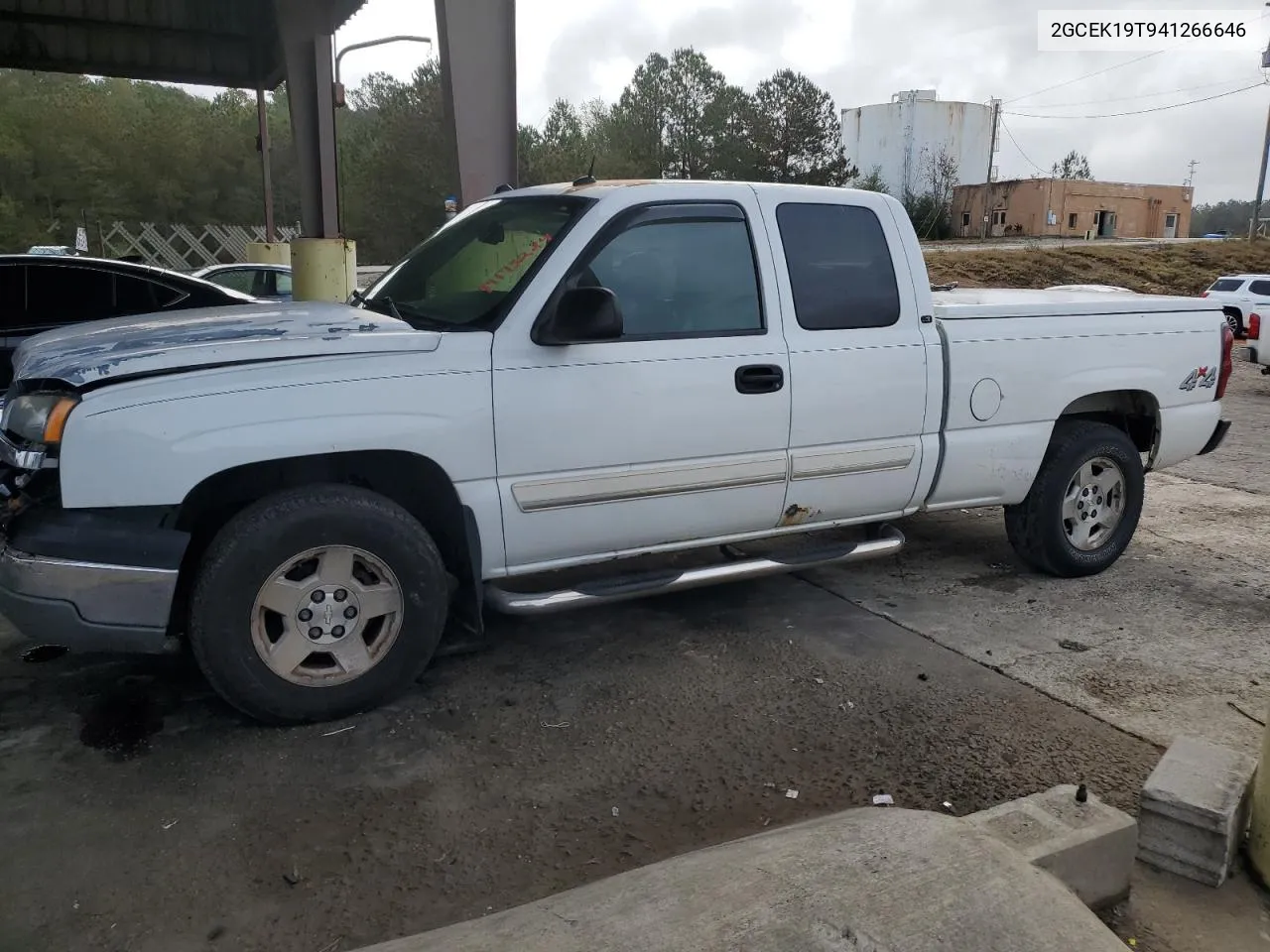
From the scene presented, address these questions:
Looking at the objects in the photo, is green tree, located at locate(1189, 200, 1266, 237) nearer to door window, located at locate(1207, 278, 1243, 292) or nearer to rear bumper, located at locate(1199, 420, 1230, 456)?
door window, located at locate(1207, 278, 1243, 292)

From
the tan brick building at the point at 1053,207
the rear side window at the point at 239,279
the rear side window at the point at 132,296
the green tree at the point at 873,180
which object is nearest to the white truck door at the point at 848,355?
the rear side window at the point at 132,296

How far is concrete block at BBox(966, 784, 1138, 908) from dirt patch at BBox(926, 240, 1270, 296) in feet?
73.8

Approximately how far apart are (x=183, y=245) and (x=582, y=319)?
3671 cm

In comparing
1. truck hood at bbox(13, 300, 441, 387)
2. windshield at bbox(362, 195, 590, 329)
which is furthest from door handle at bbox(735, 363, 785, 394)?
truck hood at bbox(13, 300, 441, 387)

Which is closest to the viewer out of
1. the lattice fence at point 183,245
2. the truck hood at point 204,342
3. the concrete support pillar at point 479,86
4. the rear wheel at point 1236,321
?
the truck hood at point 204,342

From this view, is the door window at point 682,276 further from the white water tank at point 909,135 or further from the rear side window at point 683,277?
the white water tank at point 909,135

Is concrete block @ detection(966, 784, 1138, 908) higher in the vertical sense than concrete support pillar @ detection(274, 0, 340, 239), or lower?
lower

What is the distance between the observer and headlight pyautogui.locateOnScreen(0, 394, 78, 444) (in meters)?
3.38

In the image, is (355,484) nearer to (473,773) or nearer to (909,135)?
(473,773)

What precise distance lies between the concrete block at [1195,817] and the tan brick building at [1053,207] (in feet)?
184

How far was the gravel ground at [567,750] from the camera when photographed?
2.91 meters

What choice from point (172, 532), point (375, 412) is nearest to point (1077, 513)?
point (375, 412)

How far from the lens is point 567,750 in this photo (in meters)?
3.74

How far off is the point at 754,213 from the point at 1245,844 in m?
2.98
